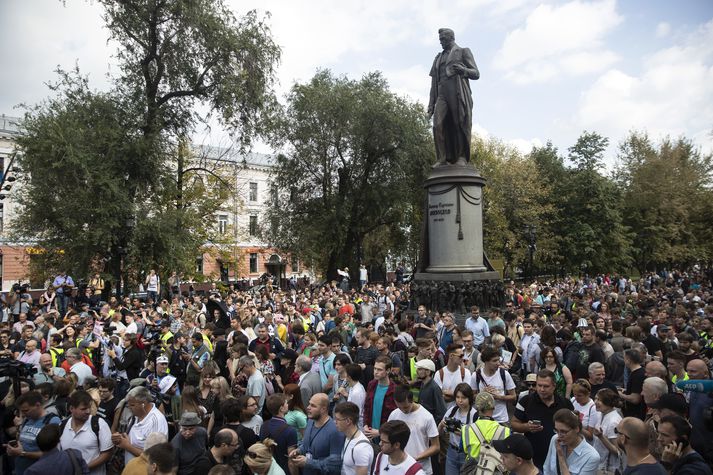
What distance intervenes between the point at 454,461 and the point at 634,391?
2636 millimetres

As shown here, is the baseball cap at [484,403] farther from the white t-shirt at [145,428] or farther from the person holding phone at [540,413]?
the white t-shirt at [145,428]

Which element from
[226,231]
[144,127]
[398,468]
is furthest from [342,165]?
[398,468]

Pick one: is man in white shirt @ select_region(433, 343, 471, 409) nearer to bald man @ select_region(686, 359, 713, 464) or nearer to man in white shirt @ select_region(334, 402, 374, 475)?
man in white shirt @ select_region(334, 402, 374, 475)

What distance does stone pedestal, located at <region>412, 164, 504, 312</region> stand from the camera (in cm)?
1695

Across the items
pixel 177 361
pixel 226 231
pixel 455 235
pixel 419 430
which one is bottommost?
pixel 419 430

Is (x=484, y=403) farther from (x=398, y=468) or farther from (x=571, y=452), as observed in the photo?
(x=398, y=468)

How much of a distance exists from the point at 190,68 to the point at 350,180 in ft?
48.4

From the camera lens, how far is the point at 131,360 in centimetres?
955

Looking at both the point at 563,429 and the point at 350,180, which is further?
the point at 350,180

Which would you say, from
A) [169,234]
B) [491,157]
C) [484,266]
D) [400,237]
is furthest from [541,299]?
[491,157]

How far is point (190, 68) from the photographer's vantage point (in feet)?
83.5

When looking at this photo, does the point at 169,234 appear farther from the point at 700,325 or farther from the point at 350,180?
the point at 700,325

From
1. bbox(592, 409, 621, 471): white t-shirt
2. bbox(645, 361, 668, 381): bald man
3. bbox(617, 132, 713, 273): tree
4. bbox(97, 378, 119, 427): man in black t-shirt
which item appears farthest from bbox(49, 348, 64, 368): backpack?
bbox(617, 132, 713, 273): tree

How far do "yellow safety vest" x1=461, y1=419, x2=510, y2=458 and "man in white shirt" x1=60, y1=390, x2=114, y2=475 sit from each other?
11.5 ft
